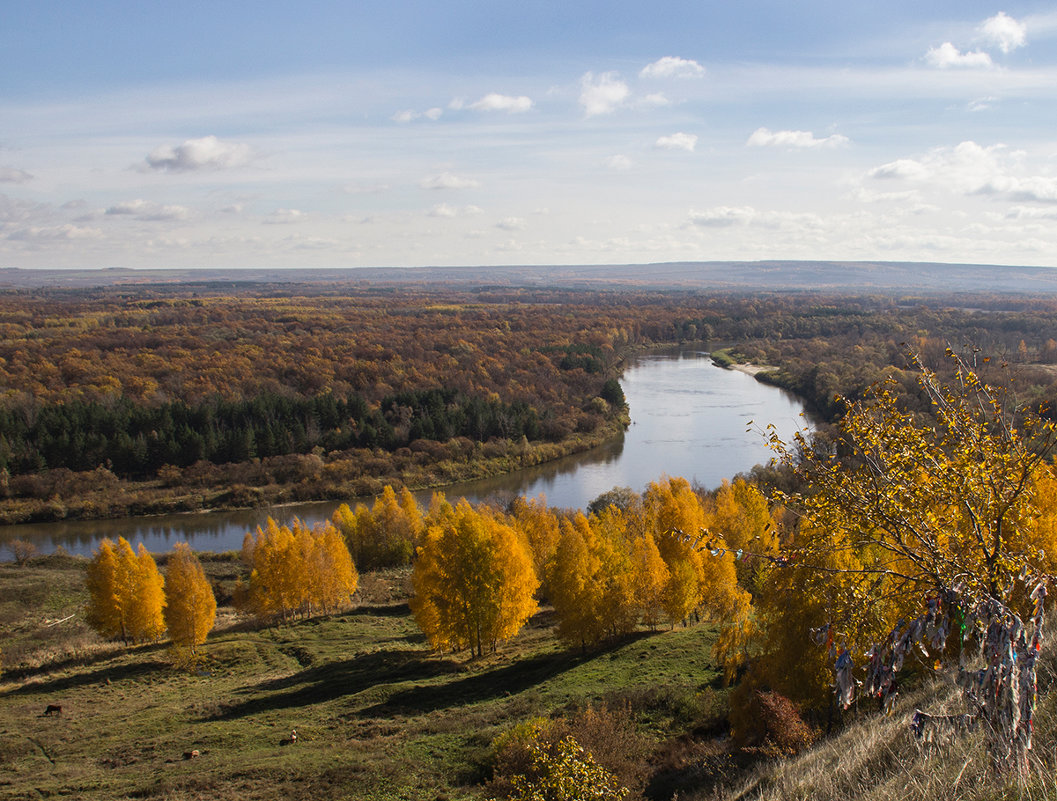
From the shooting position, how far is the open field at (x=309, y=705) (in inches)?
557

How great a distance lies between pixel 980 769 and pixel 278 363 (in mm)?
87573

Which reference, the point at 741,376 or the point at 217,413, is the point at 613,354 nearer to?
the point at 741,376

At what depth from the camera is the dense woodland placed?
54469mm

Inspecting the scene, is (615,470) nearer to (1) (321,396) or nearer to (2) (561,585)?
(1) (321,396)

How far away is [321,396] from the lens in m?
66.0

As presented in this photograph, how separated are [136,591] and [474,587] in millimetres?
14146

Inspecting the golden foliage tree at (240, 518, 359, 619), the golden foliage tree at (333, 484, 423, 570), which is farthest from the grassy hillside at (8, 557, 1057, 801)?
the golden foliage tree at (333, 484, 423, 570)

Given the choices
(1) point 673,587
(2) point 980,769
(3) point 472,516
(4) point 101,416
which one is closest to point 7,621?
(3) point 472,516

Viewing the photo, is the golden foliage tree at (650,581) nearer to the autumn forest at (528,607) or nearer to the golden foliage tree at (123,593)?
the autumn forest at (528,607)

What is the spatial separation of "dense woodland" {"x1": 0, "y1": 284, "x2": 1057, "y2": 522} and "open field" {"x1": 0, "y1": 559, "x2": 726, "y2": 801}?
50.3ft

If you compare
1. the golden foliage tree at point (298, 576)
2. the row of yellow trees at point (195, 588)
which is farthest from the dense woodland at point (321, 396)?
the row of yellow trees at point (195, 588)

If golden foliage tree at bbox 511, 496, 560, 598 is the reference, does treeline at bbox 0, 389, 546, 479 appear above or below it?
above

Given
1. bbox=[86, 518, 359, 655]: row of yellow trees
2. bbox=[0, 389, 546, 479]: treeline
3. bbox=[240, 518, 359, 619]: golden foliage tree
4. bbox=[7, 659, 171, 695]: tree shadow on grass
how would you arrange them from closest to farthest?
1. bbox=[7, 659, 171, 695]: tree shadow on grass
2. bbox=[86, 518, 359, 655]: row of yellow trees
3. bbox=[240, 518, 359, 619]: golden foliage tree
4. bbox=[0, 389, 546, 479]: treeline

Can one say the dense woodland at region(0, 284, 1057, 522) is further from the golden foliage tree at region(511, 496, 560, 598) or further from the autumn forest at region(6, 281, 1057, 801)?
the golden foliage tree at region(511, 496, 560, 598)
